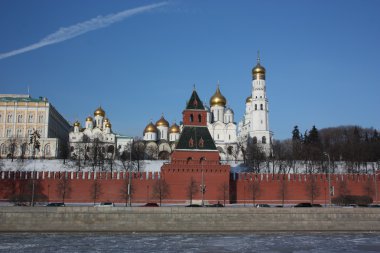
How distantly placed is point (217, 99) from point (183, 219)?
46.5 metres

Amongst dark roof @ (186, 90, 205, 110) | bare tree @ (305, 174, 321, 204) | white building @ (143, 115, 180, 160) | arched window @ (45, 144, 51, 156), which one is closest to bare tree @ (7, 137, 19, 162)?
arched window @ (45, 144, 51, 156)

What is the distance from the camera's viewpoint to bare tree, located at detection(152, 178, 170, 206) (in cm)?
4150

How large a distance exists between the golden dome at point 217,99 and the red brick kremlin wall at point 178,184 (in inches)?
1279

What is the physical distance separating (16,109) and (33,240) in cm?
5539

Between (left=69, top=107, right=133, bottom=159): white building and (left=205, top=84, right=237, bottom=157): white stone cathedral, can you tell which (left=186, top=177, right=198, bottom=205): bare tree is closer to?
(left=205, top=84, right=237, bottom=157): white stone cathedral

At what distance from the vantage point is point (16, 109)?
251ft

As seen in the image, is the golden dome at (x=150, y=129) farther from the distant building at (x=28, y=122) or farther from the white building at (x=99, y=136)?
the distant building at (x=28, y=122)

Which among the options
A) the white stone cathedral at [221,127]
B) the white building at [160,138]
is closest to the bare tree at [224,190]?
the white building at [160,138]

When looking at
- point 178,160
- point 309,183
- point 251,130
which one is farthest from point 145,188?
point 251,130

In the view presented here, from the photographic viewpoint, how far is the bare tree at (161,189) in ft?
136

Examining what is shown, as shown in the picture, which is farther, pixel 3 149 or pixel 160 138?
pixel 160 138

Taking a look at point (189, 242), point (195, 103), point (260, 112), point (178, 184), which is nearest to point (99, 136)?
point (260, 112)

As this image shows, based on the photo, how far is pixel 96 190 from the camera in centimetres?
4194

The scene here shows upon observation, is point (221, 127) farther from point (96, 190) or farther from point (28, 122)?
point (96, 190)
